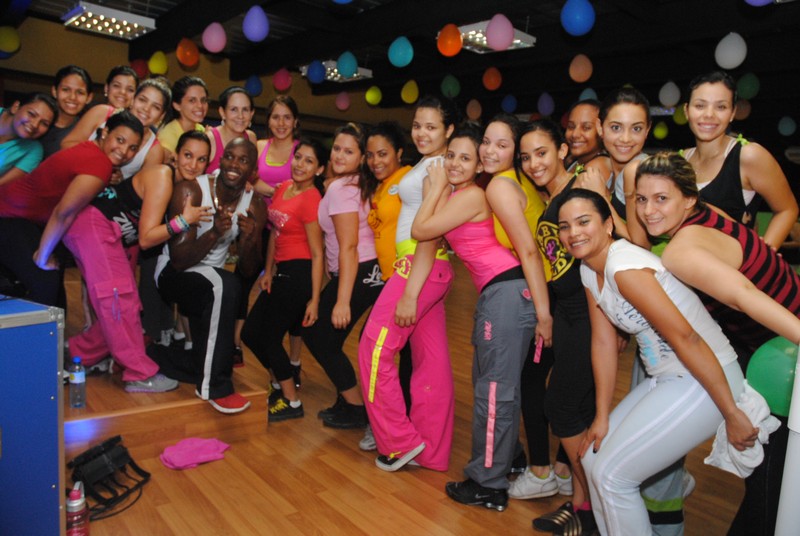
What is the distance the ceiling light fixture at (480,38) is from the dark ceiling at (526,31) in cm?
14

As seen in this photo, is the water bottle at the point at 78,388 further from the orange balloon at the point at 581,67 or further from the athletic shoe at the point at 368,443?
the orange balloon at the point at 581,67

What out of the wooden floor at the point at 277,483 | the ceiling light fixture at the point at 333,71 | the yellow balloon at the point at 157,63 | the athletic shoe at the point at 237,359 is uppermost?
the ceiling light fixture at the point at 333,71

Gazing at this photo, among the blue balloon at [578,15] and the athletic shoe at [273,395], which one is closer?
the athletic shoe at [273,395]

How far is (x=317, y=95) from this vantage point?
1144 cm

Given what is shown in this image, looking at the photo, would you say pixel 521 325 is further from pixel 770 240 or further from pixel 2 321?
pixel 2 321

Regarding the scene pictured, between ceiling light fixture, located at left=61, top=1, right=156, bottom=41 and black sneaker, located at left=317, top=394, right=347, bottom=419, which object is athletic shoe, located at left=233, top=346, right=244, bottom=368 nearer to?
black sneaker, located at left=317, top=394, right=347, bottom=419

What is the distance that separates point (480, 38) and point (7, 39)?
202 inches

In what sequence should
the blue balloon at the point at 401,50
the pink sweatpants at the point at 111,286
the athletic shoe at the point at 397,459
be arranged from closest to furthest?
the athletic shoe at the point at 397,459 < the pink sweatpants at the point at 111,286 < the blue balloon at the point at 401,50

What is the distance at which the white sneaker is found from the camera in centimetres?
254

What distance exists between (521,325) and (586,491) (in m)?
0.63

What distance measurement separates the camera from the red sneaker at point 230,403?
2.93 m

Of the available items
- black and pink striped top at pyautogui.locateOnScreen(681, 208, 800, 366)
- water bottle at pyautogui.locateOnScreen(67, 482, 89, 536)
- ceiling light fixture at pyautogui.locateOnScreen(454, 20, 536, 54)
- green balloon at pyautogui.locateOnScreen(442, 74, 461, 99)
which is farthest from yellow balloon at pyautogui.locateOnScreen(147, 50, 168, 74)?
black and pink striped top at pyautogui.locateOnScreen(681, 208, 800, 366)

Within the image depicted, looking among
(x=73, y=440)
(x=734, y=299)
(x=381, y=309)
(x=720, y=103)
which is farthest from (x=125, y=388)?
(x=720, y=103)

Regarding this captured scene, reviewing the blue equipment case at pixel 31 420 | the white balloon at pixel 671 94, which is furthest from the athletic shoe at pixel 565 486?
the white balloon at pixel 671 94
